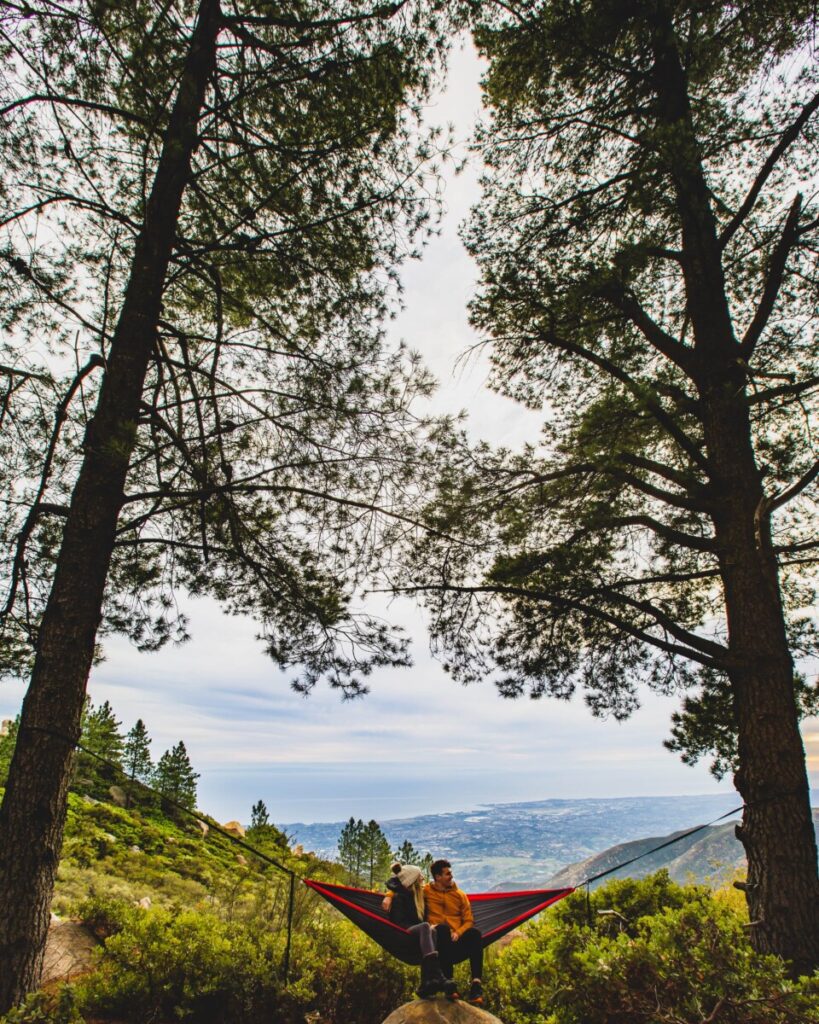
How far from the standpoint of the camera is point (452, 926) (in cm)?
330

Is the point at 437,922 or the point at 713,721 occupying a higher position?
the point at 713,721

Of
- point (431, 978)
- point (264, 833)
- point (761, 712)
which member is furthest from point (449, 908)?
point (264, 833)

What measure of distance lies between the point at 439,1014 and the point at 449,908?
0.73 meters

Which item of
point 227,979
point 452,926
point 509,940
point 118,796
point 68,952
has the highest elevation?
point 452,926

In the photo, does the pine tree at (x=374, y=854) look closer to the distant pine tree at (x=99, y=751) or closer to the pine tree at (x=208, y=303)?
the distant pine tree at (x=99, y=751)

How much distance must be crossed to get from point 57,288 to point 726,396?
4.58m

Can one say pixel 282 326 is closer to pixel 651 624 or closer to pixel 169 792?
pixel 651 624

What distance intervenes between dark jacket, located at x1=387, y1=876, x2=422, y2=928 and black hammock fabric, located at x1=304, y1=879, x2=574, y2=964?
2.9 inches

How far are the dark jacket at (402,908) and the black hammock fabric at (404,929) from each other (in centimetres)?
7

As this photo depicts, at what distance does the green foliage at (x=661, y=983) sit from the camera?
221 centimetres

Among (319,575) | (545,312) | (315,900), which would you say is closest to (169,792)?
(315,900)

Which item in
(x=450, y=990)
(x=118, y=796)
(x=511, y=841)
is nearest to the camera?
(x=450, y=990)

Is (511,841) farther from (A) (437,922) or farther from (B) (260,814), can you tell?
(A) (437,922)

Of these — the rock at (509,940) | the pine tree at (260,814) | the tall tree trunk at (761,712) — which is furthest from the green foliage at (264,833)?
the tall tree trunk at (761,712)
